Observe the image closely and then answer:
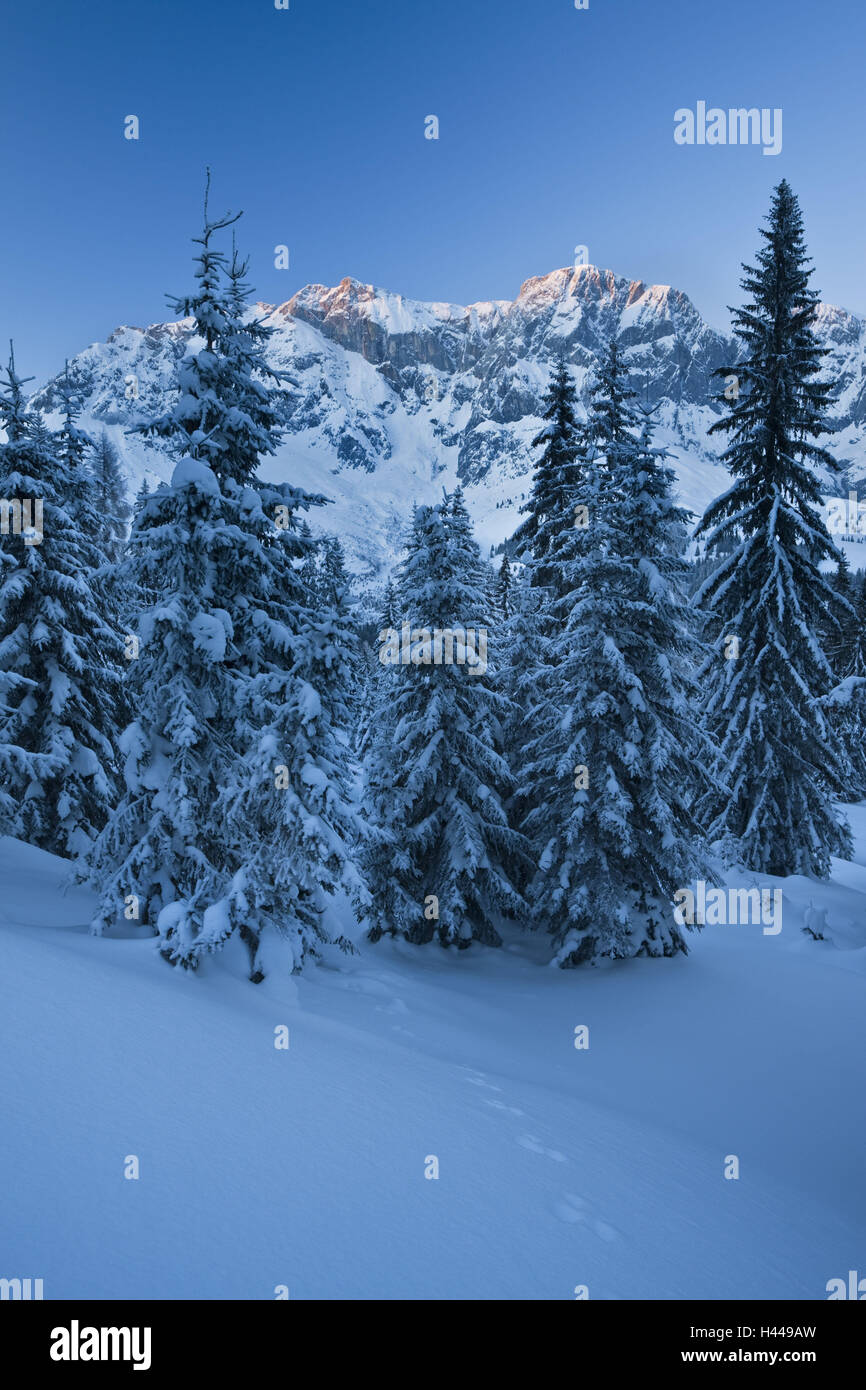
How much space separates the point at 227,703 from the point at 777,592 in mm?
14008

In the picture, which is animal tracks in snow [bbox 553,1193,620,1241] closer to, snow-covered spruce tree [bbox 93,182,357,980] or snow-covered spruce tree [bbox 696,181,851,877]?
snow-covered spruce tree [bbox 93,182,357,980]

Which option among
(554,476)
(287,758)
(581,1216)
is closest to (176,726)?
(287,758)

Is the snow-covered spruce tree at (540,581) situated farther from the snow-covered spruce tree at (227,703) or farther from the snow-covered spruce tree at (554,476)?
the snow-covered spruce tree at (227,703)

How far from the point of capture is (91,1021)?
18.2 feet

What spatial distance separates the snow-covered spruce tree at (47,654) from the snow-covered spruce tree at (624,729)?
10103 mm

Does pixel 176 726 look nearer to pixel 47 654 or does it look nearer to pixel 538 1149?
pixel 538 1149

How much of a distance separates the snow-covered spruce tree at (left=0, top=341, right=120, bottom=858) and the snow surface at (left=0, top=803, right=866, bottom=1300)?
4.03 metres

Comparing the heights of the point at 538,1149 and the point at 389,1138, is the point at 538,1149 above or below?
below

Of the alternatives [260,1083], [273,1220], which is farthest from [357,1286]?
[260,1083]

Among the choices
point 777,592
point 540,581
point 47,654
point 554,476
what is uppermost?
point 554,476

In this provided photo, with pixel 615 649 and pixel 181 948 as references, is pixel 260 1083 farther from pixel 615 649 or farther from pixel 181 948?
pixel 615 649

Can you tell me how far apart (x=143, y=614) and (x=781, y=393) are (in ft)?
55.0

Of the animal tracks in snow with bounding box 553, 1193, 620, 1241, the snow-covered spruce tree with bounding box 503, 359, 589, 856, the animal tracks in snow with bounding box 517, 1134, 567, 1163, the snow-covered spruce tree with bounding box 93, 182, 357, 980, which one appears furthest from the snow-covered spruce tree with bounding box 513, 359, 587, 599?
Answer: the animal tracks in snow with bounding box 553, 1193, 620, 1241

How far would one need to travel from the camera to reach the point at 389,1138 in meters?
5.10
